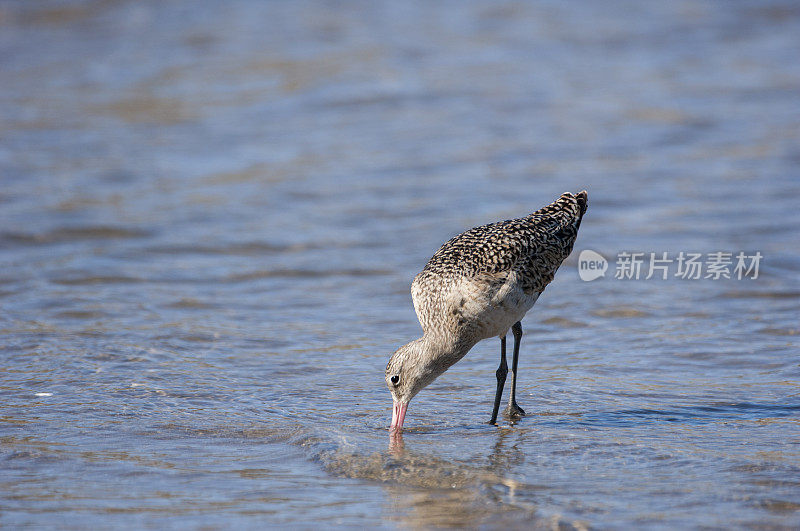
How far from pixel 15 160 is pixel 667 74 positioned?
339 inches

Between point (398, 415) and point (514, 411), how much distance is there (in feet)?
2.40

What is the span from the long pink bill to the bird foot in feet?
2.20

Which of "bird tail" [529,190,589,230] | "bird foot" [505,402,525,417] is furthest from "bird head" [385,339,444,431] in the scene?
"bird tail" [529,190,589,230]

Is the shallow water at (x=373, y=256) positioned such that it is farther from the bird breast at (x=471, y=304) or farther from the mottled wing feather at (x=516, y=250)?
the mottled wing feather at (x=516, y=250)

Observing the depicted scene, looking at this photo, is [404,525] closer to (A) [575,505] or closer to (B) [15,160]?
(A) [575,505]

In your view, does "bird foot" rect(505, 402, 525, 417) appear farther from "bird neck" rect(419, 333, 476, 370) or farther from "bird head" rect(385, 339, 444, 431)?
"bird head" rect(385, 339, 444, 431)

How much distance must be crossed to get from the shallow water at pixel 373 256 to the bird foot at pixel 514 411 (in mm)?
75

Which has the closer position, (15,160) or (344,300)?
(344,300)

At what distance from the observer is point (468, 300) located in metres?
5.83

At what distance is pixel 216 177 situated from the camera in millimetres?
11594

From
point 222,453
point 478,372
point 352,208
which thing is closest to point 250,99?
point 352,208

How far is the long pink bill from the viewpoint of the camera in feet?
18.9

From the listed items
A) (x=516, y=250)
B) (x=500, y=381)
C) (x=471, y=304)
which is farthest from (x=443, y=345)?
(x=516, y=250)

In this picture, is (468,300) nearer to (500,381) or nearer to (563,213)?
(500,381)
